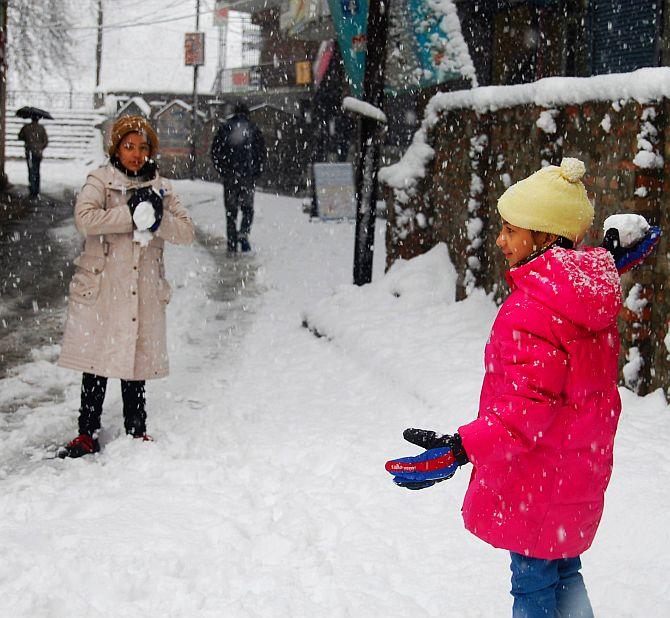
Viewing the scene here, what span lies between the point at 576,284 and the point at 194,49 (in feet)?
111

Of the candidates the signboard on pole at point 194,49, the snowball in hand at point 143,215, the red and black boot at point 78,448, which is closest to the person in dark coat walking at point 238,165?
the snowball in hand at point 143,215

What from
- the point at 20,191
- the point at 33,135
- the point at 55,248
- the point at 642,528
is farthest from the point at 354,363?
the point at 20,191

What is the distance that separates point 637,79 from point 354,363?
2856mm

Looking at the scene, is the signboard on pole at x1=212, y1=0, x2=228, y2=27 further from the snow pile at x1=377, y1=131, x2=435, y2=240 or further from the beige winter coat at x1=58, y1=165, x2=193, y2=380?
the beige winter coat at x1=58, y1=165, x2=193, y2=380

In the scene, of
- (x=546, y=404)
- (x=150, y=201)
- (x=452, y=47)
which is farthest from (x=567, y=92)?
(x=546, y=404)

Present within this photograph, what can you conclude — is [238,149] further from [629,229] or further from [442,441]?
[442,441]

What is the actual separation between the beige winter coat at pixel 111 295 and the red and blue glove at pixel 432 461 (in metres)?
2.85

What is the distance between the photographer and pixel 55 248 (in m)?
12.3

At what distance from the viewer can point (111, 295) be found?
479 cm

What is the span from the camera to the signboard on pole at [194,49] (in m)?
33.4

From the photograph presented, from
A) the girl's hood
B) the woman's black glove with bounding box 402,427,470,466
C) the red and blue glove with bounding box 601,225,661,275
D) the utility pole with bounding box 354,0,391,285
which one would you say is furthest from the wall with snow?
the woman's black glove with bounding box 402,427,470,466

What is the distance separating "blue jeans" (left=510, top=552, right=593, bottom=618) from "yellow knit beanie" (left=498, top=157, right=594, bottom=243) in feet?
3.04

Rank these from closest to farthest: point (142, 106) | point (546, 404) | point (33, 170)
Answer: point (546, 404) < point (33, 170) < point (142, 106)

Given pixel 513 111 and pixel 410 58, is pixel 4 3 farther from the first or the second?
pixel 513 111
